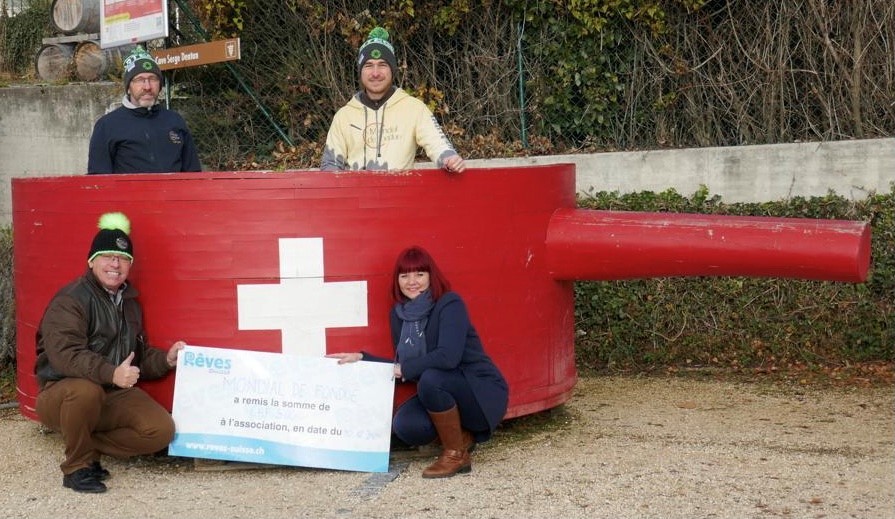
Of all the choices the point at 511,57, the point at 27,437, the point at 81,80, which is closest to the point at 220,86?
the point at 81,80

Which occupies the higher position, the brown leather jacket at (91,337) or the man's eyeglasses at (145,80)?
the man's eyeglasses at (145,80)

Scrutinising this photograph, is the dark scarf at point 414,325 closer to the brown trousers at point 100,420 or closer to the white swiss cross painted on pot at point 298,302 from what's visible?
the white swiss cross painted on pot at point 298,302

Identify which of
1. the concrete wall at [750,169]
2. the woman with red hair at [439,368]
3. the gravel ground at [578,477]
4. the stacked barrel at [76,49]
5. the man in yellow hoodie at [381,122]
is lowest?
the gravel ground at [578,477]

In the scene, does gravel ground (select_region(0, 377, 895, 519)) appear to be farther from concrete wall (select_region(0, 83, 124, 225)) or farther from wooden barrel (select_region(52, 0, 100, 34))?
wooden barrel (select_region(52, 0, 100, 34))

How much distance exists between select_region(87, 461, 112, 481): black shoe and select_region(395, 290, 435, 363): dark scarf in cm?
123

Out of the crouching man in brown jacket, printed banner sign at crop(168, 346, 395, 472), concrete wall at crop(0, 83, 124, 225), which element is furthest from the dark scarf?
concrete wall at crop(0, 83, 124, 225)

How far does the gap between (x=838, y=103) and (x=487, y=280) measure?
13.6 ft

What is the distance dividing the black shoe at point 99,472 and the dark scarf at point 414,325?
1234 mm

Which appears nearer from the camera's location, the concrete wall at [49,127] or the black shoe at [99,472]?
the black shoe at [99,472]

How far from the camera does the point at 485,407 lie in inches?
180

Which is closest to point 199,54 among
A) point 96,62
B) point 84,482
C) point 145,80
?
point 96,62

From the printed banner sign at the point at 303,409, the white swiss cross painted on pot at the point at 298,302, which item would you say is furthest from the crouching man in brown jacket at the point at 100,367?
the white swiss cross painted on pot at the point at 298,302

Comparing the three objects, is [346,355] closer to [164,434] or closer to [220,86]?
[164,434]

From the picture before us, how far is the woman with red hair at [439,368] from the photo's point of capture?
14.8 ft
